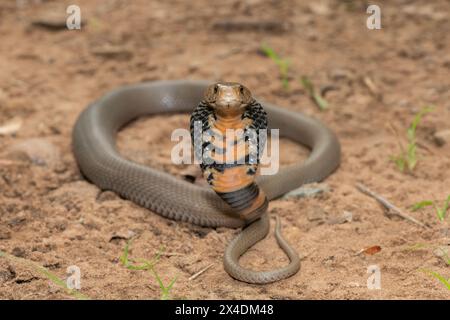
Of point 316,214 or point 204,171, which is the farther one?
point 316,214

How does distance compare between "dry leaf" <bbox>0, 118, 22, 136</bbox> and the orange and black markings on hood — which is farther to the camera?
"dry leaf" <bbox>0, 118, 22, 136</bbox>

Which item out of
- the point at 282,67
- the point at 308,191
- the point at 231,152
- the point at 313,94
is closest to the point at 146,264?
the point at 231,152

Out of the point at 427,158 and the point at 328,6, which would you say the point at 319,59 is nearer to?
the point at 328,6

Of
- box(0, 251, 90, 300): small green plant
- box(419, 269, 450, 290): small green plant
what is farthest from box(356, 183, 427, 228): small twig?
box(0, 251, 90, 300): small green plant

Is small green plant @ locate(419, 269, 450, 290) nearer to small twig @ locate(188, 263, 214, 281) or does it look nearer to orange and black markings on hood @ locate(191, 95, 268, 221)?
orange and black markings on hood @ locate(191, 95, 268, 221)

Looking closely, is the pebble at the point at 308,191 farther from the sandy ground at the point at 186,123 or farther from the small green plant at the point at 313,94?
the small green plant at the point at 313,94

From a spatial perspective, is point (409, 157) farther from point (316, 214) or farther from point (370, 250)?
Answer: point (370, 250)
